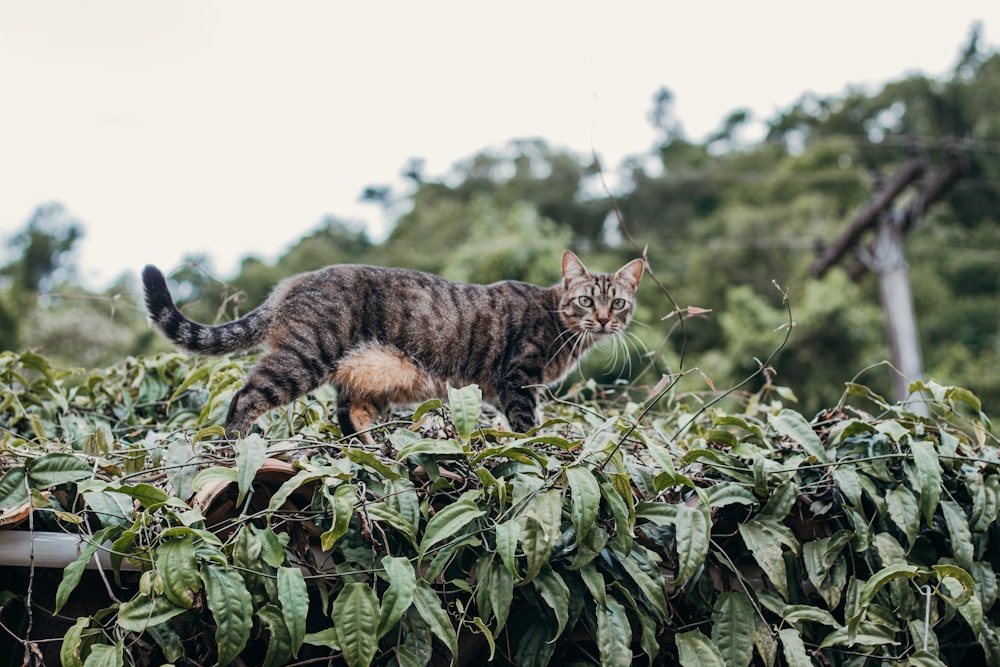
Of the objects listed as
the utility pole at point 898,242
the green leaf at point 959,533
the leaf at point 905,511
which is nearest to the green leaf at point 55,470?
the leaf at point 905,511

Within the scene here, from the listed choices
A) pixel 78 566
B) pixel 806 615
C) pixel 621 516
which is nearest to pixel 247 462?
pixel 78 566

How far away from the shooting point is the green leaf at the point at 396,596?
1.09m

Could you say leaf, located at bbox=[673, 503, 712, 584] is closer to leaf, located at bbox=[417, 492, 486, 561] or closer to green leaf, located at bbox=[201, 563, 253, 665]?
leaf, located at bbox=[417, 492, 486, 561]

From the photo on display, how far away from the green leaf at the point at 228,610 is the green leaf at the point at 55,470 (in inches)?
10.9

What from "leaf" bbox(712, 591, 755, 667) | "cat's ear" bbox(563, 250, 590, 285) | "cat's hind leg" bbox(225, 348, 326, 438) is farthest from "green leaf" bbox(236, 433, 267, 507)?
"cat's ear" bbox(563, 250, 590, 285)

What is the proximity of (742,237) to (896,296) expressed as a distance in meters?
5.38

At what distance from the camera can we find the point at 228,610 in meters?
1.09

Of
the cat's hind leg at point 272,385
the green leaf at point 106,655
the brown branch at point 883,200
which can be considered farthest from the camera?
the brown branch at point 883,200

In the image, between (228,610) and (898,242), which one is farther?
(898,242)

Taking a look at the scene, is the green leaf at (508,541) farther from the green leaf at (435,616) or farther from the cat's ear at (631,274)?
the cat's ear at (631,274)

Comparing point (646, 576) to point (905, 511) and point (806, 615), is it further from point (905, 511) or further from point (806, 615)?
point (905, 511)

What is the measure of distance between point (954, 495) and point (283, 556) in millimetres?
1200

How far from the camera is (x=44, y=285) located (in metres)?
16.9

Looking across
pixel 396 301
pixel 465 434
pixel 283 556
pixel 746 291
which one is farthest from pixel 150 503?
pixel 746 291
